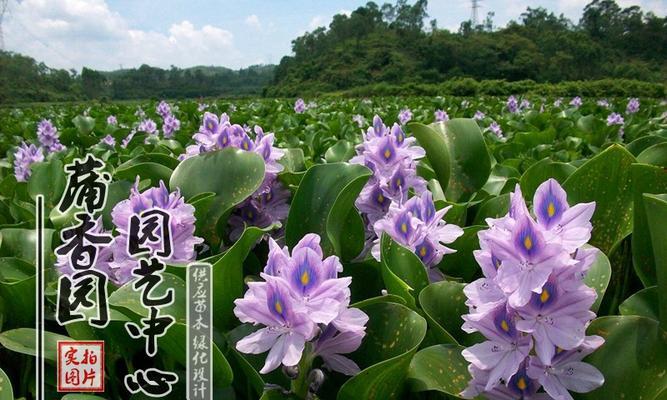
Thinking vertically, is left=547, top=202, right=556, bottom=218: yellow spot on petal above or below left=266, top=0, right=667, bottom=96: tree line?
below

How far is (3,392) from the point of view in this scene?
2.98 ft

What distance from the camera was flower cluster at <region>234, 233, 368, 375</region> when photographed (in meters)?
0.82

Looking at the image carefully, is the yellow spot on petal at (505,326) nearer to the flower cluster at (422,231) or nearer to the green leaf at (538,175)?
the flower cluster at (422,231)

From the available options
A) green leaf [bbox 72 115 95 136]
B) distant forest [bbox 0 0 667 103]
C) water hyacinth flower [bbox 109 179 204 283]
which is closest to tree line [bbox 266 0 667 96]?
distant forest [bbox 0 0 667 103]

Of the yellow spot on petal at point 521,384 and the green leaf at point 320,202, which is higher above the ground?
the green leaf at point 320,202

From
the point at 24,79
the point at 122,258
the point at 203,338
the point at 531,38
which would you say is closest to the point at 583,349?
the point at 203,338

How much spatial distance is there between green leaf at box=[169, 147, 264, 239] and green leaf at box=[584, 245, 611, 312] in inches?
30.0

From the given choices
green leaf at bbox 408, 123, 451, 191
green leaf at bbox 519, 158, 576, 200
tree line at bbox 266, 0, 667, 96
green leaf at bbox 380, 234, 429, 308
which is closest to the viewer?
green leaf at bbox 380, 234, 429, 308

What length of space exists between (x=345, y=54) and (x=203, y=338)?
56385 millimetres

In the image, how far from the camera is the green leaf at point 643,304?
40.6 inches

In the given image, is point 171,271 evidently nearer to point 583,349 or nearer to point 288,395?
point 288,395

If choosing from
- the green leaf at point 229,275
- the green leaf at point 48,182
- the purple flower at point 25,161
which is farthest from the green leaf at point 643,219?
the purple flower at point 25,161

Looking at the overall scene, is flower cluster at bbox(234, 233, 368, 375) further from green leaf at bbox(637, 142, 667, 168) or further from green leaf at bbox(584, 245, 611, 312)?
green leaf at bbox(637, 142, 667, 168)

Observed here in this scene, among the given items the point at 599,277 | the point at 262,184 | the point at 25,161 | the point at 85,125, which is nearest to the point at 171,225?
the point at 262,184
